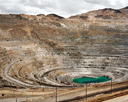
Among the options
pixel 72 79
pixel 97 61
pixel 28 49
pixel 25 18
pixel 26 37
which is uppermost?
pixel 25 18

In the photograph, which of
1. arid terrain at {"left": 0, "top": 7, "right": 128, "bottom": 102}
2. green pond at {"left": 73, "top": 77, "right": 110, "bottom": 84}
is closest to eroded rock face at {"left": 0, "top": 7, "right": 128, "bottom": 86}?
arid terrain at {"left": 0, "top": 7, "right": 128, "bottom": 102}

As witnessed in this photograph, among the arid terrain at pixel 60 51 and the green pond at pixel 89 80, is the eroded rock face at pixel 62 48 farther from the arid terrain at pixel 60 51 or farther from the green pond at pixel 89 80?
the green pond at pixel 89 80

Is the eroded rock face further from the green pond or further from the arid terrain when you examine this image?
the green pond

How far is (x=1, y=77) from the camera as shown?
155 ft

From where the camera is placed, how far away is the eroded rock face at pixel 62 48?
63469mm

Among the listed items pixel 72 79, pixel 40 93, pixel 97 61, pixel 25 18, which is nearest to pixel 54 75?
pixel 72 79

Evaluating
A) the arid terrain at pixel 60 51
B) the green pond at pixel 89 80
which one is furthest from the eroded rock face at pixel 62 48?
the green pond at pixel 89 80

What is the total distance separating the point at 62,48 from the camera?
80.1m

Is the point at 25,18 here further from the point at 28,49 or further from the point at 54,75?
the point at 54,75

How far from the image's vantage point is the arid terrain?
5534cm

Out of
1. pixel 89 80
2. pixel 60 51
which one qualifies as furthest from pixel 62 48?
pixel 89 80

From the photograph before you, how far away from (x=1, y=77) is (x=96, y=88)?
86.6 ft

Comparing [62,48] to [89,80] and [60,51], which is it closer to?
[60,51]

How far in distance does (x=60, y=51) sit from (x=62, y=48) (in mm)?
2299
